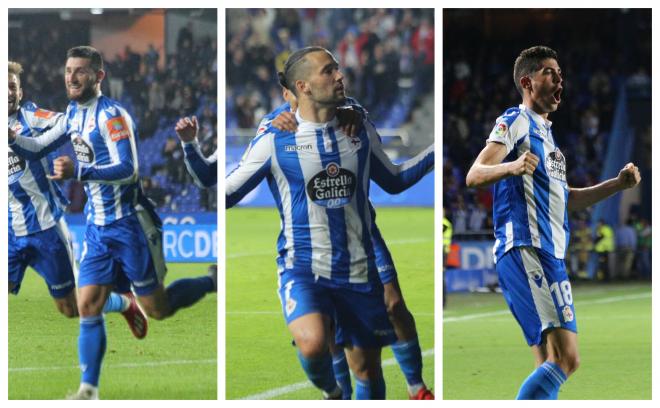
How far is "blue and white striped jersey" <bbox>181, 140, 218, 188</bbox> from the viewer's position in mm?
6031

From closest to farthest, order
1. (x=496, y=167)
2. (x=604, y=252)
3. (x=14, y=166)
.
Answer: (x=496, y=167), (x=14, y=166), (x=604, y=252)

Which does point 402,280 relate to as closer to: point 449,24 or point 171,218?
point 171,218

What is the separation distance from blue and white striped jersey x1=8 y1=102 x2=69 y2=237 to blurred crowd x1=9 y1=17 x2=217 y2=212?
11 centimetres

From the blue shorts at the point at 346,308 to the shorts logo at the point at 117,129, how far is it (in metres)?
1.02

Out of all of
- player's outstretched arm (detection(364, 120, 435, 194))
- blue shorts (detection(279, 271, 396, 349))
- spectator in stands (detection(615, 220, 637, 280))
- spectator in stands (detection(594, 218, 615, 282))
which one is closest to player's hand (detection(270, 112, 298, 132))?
player's outstretched arm (detection(364, 120, 435, 194))

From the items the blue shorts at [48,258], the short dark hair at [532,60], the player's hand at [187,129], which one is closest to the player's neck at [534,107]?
the short dark hair at [532,60]

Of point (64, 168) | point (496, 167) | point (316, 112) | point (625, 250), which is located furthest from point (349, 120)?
point (625, 250)

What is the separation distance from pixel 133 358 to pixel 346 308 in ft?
3.46

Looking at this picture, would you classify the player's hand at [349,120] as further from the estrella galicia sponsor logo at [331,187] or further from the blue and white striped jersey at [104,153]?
the blue and white striped jersey at [104,153]

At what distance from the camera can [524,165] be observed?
5.25m

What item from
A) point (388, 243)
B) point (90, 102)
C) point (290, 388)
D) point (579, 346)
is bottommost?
point (579, 346)

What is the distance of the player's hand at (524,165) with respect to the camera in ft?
17.2

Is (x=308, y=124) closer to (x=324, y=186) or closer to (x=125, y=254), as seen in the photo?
(x=324, y=186)

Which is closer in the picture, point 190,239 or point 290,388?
point 290,388
